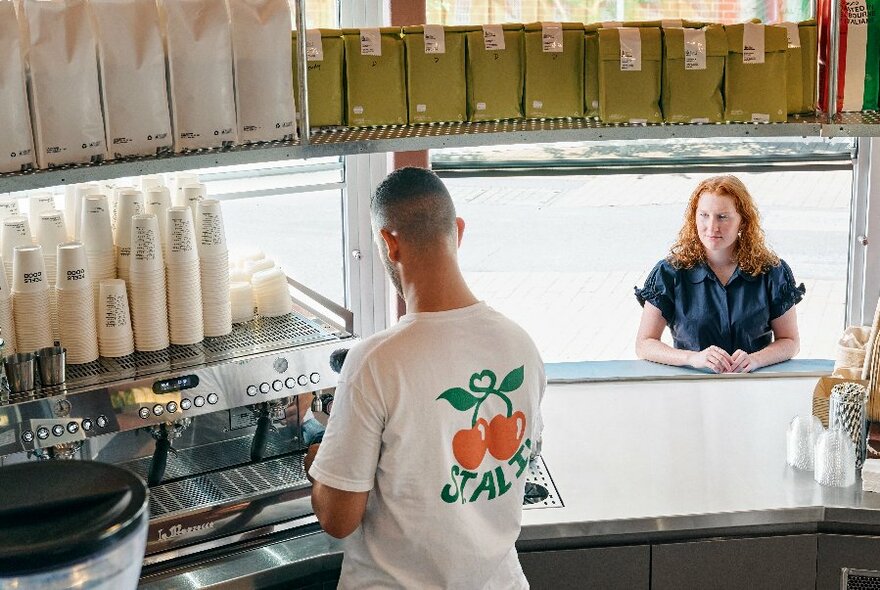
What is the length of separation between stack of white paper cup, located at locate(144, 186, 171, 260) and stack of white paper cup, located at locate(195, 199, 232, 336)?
0.07 meters

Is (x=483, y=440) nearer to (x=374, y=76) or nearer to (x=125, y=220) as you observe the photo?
(x=125, y=220)

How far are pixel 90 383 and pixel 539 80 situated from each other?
1.38 m

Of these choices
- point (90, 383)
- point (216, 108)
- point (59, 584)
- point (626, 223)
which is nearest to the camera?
point (59, 584)

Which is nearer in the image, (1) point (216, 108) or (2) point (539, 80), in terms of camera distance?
(1) point (216, 108)

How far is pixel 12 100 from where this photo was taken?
222 cm

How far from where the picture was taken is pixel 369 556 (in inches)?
86.0

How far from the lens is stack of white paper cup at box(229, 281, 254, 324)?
269 centimetres

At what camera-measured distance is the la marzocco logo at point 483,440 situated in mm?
2047

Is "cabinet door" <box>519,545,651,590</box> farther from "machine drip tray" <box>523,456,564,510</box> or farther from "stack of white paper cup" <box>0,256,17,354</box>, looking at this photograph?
"stack of white paper cup" <box>0,256,17,354</box>

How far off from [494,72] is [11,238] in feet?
4.15

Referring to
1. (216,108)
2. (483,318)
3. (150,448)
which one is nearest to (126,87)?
(216,108)

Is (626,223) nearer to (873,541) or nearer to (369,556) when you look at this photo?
(873,541)

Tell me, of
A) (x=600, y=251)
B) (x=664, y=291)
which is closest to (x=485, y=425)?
(x=664, y=291)

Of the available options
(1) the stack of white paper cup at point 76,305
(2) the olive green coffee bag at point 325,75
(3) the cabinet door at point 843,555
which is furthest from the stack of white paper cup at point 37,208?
(3) the cabinet door at point 843,555
